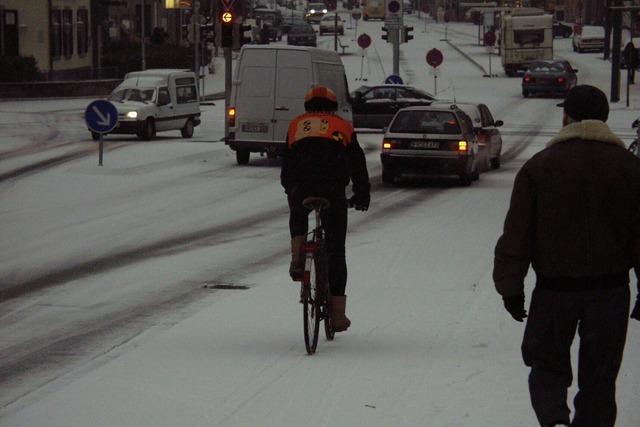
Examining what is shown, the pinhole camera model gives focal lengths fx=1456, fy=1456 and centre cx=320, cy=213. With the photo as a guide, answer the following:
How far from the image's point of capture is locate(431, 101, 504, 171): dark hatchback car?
2838 cm

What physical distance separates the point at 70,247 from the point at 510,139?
82.6 feet

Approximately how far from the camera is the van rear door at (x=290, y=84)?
28.3 metres

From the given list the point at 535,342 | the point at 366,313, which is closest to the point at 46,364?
the point at 366,313

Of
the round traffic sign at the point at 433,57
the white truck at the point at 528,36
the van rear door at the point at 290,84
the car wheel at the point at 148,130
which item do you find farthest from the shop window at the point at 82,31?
the van rear door at the point at 290,84

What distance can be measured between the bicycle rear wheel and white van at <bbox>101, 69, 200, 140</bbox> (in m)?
26.9

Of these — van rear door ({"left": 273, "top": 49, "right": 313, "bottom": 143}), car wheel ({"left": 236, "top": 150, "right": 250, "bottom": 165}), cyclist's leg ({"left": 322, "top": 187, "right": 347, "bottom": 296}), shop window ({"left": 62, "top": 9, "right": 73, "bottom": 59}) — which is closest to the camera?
cyclist's leg ({"left": 322, "top": 187, "right": 347, "bottom": 296})

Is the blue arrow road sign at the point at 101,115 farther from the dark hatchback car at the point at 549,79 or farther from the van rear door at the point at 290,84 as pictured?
the dark hatchback car at the point at 549,79

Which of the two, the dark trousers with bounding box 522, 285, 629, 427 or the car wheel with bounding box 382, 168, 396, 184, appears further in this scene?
the car wheel with bounding box 382, 168, 396, 184

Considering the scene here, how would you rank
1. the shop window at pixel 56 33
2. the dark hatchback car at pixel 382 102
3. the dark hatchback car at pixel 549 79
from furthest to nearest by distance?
the shop window at pixel 56 33
the dark hatchback car at pixel 549 79
the dark hatchback car at pixel 382 102

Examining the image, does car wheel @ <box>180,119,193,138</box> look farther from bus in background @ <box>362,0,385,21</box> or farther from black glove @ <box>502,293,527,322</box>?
bus in background @ <box>362,0,385,21</box>

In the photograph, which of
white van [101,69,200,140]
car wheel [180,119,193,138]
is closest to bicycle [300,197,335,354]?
white van [101,69,200,140]

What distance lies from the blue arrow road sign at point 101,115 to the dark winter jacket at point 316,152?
55.2ft

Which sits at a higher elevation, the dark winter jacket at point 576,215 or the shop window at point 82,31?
the dark winter jacket at point 576,215

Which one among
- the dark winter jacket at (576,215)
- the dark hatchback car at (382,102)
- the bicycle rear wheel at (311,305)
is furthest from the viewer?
the dark hatchback car at (382,102)
